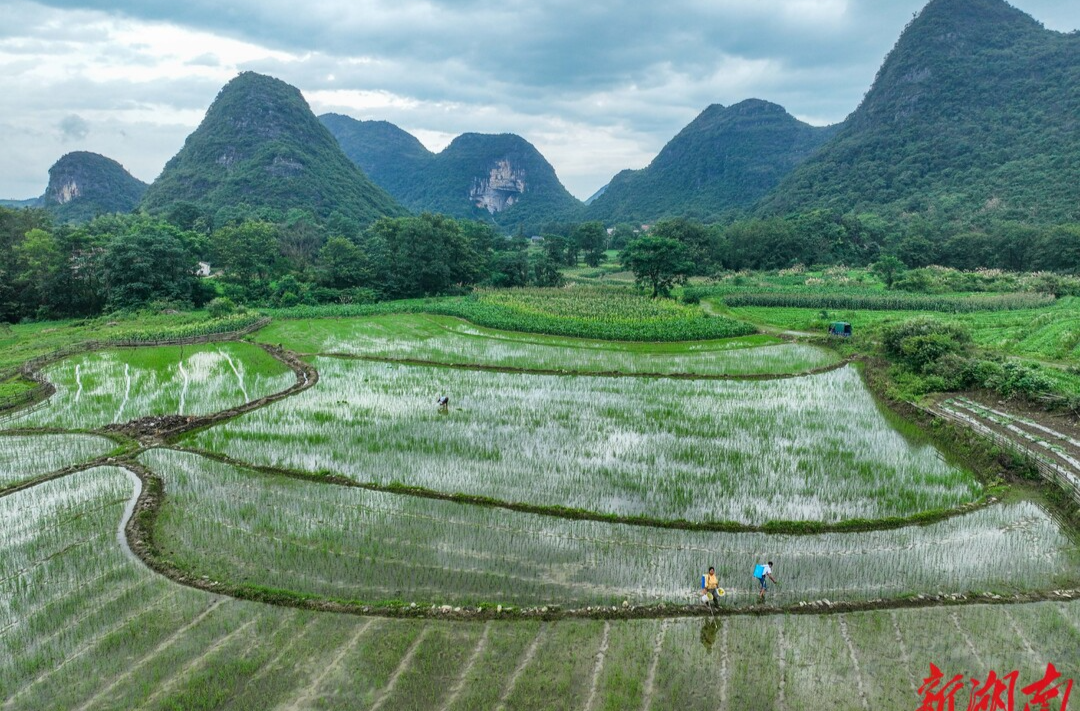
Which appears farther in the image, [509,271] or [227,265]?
[509,271]

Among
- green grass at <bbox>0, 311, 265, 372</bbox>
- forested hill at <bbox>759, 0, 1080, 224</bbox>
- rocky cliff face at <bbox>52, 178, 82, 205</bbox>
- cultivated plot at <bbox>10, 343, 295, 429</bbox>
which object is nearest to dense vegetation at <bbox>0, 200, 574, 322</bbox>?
green grass at <bbox>0, 311, 265, 372</bbox>

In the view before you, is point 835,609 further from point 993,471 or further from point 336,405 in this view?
point 336,405

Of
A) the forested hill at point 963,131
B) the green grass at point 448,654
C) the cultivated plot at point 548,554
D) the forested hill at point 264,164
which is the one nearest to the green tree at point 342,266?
the forested hill at point 264,164

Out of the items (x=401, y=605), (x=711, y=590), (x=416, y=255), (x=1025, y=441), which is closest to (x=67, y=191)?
(x=416, y=255)

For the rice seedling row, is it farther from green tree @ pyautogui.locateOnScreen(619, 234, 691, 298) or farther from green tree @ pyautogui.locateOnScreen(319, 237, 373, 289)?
green tree @ pyautogui.locateOnScreen(319, 237, 373, 289)

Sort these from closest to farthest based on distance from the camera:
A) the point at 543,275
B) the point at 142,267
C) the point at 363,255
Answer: the point at 142,267 < the point at 363,255 < the point at 543,275

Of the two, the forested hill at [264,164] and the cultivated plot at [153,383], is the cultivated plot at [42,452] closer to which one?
the cultivated plot at [153,383]

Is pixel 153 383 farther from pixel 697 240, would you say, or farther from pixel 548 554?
pixel 697 240
